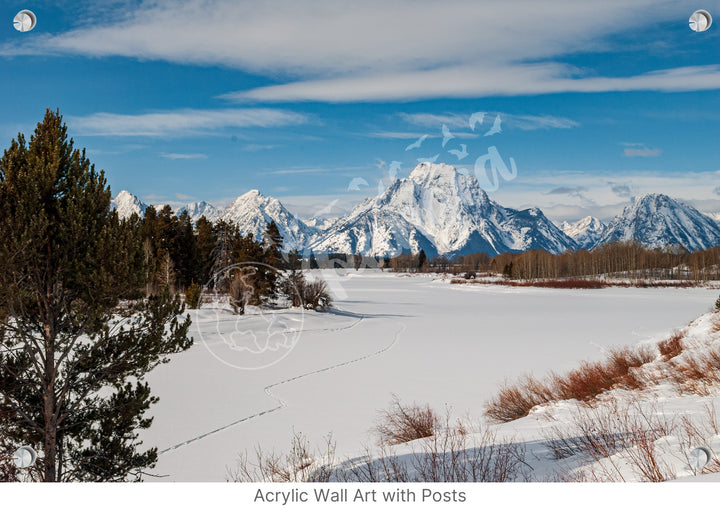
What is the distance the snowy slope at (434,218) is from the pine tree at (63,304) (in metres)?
3.06

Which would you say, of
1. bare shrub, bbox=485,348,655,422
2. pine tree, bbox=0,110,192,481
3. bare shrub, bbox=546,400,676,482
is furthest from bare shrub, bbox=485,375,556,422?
pine tree, bbox=0,110,192,481

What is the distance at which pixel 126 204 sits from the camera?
5414 mm

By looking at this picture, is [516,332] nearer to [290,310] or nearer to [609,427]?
[290,310]

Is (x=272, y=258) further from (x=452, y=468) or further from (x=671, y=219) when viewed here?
(x=452, y=468)

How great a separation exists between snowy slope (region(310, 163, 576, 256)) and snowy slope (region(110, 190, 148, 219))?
2.67 m

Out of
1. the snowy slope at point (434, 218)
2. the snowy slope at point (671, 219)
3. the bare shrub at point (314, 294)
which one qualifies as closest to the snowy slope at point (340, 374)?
the bare shrub at point (314, 294)

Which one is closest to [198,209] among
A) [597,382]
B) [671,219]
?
[597,382]

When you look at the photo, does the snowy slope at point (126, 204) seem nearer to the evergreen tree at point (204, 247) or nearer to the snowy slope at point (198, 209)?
the snowy slope at point (198, 209)

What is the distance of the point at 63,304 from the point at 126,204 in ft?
4.27

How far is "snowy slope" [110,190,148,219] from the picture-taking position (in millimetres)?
5371

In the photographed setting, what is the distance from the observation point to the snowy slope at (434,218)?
606cm

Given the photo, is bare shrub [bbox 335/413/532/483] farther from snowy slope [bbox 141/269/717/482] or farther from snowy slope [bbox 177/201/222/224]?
snowy slope [bbox 177/201/222/224]

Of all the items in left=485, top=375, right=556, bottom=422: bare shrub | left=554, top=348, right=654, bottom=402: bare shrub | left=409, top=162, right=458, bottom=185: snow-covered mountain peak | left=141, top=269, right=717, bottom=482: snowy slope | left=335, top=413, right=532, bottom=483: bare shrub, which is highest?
left=409, top=162, right=458, bottom=185: snow-covered mountain peak
